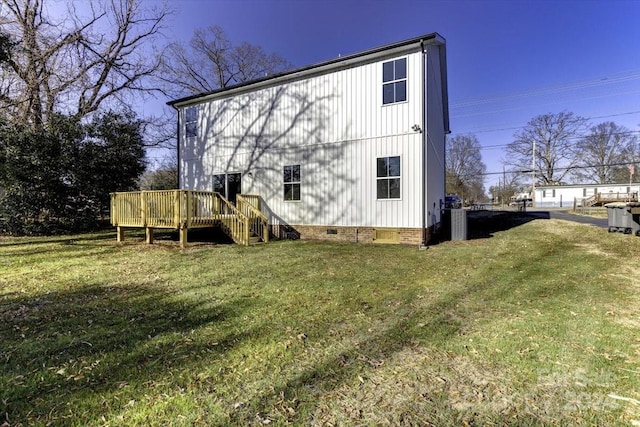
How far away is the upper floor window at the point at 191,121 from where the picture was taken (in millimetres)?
14422

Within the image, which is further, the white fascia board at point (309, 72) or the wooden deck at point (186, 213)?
the white fascia board at point (309, 72)

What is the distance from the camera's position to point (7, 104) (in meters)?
13.6

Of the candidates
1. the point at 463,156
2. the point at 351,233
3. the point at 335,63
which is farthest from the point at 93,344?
the point at 463,156

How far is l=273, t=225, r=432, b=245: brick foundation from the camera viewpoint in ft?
31.8

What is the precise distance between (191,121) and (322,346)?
13995mm

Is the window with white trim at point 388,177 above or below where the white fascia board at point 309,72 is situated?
below

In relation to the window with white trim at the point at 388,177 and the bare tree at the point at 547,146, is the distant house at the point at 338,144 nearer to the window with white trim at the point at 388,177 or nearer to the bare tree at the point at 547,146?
the window with white trim at the point at 388,177

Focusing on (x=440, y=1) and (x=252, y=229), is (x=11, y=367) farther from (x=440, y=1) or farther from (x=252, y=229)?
(x=440, y=1)

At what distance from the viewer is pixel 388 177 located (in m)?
10.0

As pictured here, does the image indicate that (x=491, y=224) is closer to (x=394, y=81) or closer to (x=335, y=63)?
(x=394, y=81)

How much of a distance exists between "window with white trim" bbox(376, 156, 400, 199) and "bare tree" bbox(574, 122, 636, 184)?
45.5m

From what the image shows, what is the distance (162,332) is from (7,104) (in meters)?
16.6

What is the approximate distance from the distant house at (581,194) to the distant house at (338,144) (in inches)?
1361

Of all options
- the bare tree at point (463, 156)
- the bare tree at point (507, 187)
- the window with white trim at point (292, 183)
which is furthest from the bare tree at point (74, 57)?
the bare tree at point (507, 187)
